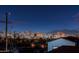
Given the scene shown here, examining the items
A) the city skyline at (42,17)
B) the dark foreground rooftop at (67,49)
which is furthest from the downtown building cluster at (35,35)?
the dark foreground rooftop at (67,49)

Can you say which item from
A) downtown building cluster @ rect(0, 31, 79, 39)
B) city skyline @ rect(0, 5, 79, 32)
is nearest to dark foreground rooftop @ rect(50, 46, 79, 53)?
downtown building cluster @ rect(0, 31, 79, 39)

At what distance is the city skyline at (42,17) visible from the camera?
2.14m

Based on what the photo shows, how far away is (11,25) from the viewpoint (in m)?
2.14

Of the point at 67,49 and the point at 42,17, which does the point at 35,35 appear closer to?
the point at 42,17

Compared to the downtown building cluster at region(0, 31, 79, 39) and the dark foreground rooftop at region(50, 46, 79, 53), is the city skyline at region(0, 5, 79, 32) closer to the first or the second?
the downtown building cluster at region(0, 31, 79, 39)

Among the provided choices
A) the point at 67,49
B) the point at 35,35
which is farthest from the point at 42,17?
the point at 67,49

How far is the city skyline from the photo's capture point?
7.04ft

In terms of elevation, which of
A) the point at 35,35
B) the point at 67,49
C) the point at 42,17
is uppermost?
the point at 42,17

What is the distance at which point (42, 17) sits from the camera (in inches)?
85.1

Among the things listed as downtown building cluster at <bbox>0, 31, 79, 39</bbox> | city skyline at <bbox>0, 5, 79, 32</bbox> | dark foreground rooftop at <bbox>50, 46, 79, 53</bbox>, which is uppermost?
city skyline at <bbox>0, 5, 79, 32</bbox>

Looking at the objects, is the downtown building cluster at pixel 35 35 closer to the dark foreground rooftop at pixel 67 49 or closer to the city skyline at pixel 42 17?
the city skyline at pixel 42 17

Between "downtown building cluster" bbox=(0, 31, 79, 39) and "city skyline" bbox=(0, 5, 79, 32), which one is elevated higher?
"city skyline" bbox=(0, 5, 79, 32)
